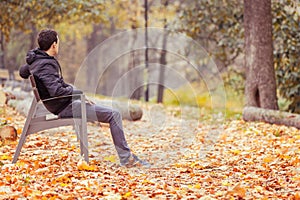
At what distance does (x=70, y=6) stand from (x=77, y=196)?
8.81m

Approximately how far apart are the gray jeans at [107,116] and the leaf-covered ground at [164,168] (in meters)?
0.23

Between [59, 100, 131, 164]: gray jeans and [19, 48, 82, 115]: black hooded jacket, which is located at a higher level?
[19, 48, 82, 115]: black hooded jacket

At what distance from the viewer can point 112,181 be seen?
5.02 metres

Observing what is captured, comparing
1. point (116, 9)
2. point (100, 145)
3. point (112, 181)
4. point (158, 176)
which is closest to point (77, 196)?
point (112, 181)

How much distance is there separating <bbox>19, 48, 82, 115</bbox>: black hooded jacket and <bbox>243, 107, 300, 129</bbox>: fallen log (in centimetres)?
480

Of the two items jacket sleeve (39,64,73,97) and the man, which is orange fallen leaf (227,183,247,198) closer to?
the man

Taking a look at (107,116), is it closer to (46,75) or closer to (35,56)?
(46,75)

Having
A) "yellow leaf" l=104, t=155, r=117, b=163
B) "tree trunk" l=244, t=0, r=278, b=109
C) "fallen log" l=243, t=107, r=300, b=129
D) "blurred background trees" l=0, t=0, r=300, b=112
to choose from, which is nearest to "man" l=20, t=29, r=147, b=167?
"yellow leaf" l=104, t=155, r=117, b=163

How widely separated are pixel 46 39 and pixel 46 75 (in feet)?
1.43

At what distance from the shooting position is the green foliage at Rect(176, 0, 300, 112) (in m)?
11.1

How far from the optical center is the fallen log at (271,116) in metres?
9.01

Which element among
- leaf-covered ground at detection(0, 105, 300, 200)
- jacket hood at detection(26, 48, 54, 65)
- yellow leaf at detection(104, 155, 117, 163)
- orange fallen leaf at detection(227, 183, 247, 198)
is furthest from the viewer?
yellow leaf at detection(104, 155, 117, 163)

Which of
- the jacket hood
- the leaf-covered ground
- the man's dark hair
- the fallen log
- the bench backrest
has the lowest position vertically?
the leaf-covered ground

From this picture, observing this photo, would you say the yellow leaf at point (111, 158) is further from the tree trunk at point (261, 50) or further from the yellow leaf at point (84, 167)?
the tree trunk at point (261, 50)
